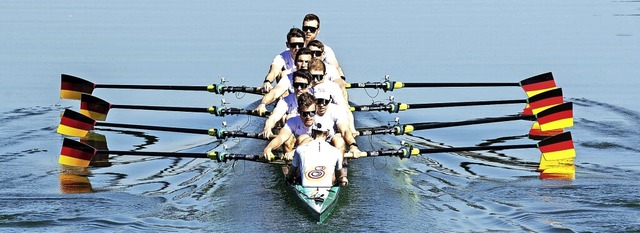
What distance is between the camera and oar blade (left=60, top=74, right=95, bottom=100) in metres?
21.0

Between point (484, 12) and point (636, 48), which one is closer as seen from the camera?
point (636, 48)

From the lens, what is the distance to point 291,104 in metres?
15.7

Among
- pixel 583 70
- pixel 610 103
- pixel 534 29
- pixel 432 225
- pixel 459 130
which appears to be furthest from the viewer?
pixel 534 29

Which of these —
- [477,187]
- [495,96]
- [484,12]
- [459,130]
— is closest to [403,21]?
[484,12]

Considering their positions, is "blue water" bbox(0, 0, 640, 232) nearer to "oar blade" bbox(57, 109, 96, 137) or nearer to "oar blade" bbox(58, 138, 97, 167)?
"oar blade" bbox(58, 138, 97, 167)

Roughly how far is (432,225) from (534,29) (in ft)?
79.6

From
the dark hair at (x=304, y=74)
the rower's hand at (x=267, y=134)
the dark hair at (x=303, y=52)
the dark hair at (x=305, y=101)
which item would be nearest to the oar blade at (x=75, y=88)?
the dark hair at (x=303, y=52)

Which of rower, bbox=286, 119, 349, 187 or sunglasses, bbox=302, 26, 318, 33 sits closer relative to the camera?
rower, bbox=286, 119, 349, 187

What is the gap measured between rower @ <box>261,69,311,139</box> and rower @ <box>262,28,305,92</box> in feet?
6.09

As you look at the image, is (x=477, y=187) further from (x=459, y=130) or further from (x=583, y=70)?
(x=583, y=70)

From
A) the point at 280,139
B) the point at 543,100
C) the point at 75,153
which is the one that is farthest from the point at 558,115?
the point at 75,153

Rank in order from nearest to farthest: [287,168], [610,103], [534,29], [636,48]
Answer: [287,168] < [610,103] < [636,48] < [534,29]

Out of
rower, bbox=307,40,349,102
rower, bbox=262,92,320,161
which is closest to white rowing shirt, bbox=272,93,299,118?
rower, bbox=262,92,320,161

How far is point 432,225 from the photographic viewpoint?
41.5 ft
